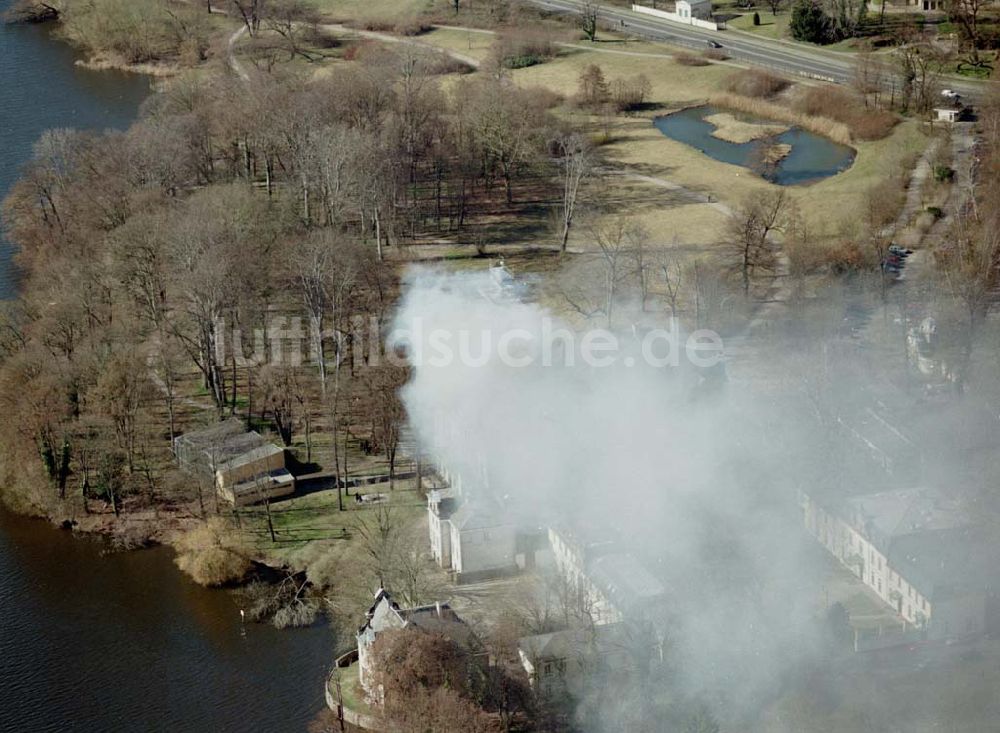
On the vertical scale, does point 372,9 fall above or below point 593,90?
above

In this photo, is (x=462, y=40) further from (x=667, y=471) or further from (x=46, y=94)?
(x=667, y=471)

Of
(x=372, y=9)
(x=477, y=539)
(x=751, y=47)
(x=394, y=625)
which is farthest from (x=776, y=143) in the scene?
(x=394, y=625)

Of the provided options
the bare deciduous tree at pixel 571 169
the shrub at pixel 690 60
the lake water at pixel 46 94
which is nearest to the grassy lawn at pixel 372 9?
the lake water at pixel 46 94

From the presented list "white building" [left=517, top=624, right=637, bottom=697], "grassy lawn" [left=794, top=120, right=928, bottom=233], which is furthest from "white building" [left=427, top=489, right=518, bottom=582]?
"grassy lawn" [left=794, top=120, right=928, bottom=233]

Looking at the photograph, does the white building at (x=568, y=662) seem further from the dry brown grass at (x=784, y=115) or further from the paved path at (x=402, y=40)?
the paved path at (x=402, y=40)

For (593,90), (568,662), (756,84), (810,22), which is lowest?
(568,662)

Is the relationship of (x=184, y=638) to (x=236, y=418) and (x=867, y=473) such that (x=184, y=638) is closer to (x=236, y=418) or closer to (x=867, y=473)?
(x=236, y=418)

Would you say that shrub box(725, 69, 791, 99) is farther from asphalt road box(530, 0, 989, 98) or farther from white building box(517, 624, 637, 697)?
white building box(517, 624, 637, 697)
